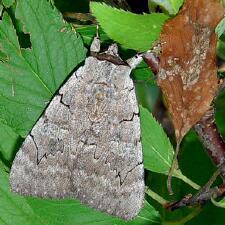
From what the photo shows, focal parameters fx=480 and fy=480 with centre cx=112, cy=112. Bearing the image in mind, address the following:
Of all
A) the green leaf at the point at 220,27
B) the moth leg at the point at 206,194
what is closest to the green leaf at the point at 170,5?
Answer: the green leaf at the point at 220,27

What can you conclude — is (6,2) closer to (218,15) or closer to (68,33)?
(68,33)

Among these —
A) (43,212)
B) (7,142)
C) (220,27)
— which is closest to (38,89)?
→ (7,142)

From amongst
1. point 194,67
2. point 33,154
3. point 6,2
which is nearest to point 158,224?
point 33,154

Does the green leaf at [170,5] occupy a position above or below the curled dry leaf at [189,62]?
above

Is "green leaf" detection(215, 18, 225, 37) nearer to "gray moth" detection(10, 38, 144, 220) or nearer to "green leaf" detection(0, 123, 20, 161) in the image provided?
"gray moth" detection(10, 38, 144, 220)

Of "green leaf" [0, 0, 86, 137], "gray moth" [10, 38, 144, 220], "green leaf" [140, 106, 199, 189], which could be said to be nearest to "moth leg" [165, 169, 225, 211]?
"green leaf" [140, 106, 199, 189]

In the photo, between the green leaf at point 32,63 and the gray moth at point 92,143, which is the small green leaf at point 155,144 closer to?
the gray moth at point 92,143
